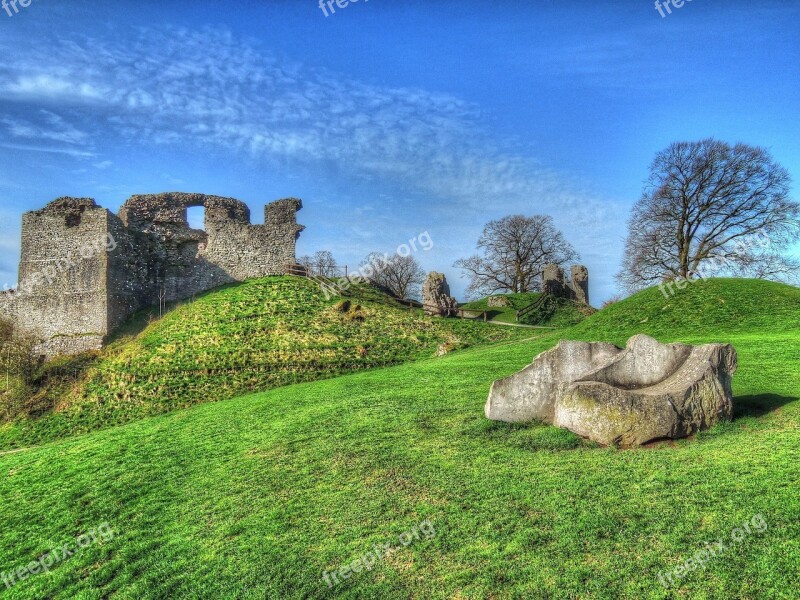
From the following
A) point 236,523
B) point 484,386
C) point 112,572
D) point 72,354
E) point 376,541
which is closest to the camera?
point 376,541

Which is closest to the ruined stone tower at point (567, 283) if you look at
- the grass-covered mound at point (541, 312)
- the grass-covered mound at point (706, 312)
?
the grass-covered mound at point (541, 312)

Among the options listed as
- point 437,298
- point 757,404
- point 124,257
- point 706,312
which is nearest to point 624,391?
point 757,404

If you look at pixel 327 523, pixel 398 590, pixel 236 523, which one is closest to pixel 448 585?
pixel 398 590

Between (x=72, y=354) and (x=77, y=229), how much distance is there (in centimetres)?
715

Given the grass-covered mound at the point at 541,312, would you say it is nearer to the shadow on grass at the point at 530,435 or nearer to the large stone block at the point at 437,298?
the large stone block at the point at 437,298

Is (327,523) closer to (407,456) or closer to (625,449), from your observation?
(407,456)

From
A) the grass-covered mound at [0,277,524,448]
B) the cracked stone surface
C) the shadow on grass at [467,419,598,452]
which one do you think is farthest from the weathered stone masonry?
the cracked stone surface

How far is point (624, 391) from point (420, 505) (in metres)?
4.04

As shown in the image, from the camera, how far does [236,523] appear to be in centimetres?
891

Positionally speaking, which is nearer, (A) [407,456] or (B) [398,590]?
(B) [398,590]

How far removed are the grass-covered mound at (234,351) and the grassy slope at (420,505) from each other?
23.4ft

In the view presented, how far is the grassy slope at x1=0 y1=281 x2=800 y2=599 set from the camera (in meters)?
6.50

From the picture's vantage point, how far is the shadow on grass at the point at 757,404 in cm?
1091

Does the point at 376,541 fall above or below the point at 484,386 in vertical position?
below
